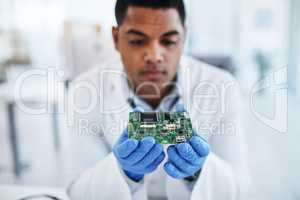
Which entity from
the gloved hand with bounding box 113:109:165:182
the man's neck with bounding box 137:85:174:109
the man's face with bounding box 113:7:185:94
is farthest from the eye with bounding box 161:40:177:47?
the gloved hand with bounding box 113:109:165:182

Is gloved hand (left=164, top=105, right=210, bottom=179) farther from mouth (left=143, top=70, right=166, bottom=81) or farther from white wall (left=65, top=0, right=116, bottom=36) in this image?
white wall (left=65, top=0, right=116, bottom=36)

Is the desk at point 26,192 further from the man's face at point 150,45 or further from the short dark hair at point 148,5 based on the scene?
the short dark hair at point 148,5

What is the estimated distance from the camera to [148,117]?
2.06ft

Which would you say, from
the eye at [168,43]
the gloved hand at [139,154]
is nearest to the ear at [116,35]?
the eye at [168,43]

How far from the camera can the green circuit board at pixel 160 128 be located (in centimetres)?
61

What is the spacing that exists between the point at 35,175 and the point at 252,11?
2.75 feet

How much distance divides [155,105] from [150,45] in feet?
0.49

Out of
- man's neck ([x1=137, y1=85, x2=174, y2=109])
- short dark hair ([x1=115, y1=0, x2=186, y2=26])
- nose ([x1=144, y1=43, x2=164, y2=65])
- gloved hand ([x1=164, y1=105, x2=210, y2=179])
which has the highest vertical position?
short dark hair ([x1=115, y1=0, x2=186, y2=26])

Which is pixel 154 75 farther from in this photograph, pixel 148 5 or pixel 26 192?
pixel 26 192

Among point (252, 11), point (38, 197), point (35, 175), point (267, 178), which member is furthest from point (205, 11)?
point (35, 175)

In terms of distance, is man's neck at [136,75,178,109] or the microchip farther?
man's neck at [136,75,178,109]

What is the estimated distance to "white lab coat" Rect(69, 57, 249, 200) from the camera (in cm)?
71

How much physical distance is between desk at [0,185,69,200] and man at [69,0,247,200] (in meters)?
0.07

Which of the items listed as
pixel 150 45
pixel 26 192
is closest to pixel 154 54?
pixel 150 45
